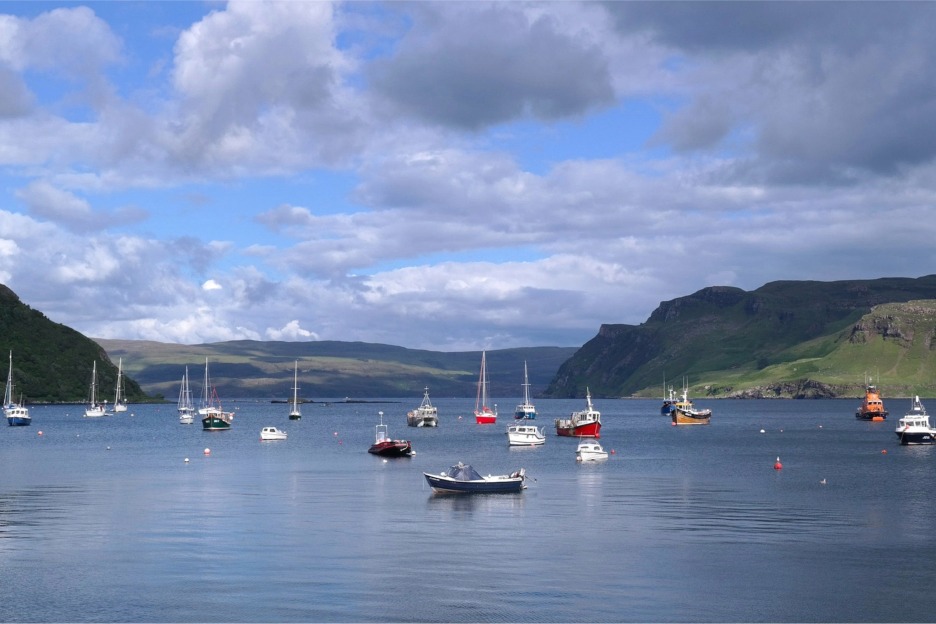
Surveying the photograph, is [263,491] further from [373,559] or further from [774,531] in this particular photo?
[774,531]

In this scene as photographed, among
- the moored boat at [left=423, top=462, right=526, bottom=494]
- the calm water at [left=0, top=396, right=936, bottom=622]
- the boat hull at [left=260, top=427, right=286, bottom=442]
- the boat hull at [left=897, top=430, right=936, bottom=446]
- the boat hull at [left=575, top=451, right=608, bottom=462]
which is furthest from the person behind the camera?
the boat hull at [left=260, top=427, right=286, bottom=442]

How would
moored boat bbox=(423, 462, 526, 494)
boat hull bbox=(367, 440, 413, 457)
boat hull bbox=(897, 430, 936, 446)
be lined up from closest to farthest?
moored boat bbox=(423, 462, 526, 494)
boat hull bbox=(367, 440, 413, 457)
boat hull bbox=(897, 430, 936, 446)

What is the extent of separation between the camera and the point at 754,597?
5153cm

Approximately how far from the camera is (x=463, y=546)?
6612 centimetres

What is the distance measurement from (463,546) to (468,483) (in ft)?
92.3

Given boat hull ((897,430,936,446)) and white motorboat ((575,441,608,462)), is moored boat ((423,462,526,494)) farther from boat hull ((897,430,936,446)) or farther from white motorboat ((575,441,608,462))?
boat hull ((897,430,936,446))

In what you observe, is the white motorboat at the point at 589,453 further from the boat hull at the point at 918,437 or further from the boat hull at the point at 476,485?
the boat hull at the point at 918,437

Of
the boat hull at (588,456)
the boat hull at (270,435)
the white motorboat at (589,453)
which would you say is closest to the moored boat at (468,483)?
the boat hull at (588,456)

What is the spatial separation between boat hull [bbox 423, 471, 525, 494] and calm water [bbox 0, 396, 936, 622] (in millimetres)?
1262

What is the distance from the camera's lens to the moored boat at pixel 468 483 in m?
94.4

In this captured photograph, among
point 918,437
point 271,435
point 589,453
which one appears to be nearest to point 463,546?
point 589,453

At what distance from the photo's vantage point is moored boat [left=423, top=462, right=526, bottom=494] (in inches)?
3716

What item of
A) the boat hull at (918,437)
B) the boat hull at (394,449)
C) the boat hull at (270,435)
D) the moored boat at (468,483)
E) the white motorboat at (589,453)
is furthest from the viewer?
the boat hull at (270,435)

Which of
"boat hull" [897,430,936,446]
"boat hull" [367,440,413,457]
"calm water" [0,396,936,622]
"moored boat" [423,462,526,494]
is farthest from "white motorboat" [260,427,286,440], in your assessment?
"boat hull" [897,430,936,446]
